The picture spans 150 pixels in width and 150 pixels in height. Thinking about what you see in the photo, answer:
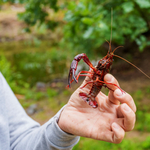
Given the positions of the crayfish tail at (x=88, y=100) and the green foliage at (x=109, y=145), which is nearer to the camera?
the crayfish tail at (x=88, y=100)

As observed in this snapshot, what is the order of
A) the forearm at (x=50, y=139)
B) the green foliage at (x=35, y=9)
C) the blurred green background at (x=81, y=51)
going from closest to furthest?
the forearm at (x=50, y=139)
the blurred green background at (x=81, y=51)
the green foliage at (x=35, y=9)

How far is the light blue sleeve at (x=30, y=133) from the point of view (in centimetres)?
150

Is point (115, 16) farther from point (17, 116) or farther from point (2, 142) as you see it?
point (2, 142)

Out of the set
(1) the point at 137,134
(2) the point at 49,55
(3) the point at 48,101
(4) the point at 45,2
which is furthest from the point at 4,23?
(1) the point at 137,134

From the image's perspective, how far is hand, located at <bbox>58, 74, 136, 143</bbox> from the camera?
129cm

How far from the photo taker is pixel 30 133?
173 centimetres

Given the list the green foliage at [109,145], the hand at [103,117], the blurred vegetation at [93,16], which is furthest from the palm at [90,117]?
the green foliage at [109,145]

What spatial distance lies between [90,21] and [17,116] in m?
1.82

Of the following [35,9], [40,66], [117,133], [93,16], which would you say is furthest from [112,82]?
[40,66]

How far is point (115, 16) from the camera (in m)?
3.34

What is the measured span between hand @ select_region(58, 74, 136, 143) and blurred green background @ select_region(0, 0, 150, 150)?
1378 mm

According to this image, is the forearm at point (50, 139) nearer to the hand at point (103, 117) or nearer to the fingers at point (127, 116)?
the hand at point (103, 117)

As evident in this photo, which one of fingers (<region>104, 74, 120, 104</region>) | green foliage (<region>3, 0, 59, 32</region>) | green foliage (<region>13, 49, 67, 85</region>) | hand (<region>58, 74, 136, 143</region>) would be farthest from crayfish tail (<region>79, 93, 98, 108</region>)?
green foliage (<region>13, 49, 67, 85</region>)

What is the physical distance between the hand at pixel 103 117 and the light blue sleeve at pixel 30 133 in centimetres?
10
